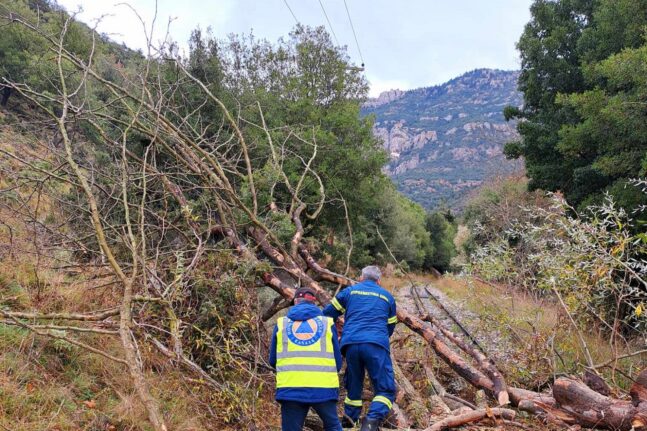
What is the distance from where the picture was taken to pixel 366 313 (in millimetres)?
4348

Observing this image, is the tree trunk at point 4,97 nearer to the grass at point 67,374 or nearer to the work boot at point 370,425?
the grass at point 67,374

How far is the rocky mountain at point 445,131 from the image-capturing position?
112250mm

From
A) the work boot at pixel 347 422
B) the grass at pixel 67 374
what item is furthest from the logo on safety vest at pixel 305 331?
the work boot at pixel 347 422

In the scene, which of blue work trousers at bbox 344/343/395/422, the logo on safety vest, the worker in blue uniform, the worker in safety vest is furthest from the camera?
the worker in blue uniform

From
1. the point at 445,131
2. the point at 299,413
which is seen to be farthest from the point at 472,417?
the point at 445,131

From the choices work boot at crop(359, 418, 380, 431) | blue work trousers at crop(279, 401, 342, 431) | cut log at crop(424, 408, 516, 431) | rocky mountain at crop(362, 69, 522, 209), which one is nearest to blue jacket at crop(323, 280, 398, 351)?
work boot at crop(359, 418, 380, 431)

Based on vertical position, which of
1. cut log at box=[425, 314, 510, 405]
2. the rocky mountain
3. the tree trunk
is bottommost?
cut log at box=[425, 314, 510, 405]

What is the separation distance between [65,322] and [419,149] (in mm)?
148993

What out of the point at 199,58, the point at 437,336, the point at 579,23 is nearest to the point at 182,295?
the point at 437,336

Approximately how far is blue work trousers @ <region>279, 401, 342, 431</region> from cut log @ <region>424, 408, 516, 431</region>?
1184mm

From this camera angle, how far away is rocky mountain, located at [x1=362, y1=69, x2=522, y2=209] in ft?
368

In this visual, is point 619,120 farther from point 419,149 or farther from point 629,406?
point 419,149

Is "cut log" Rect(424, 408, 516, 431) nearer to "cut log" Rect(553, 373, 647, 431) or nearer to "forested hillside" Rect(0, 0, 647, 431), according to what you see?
"forested hillside" Rect(0, 0, 647, 431)

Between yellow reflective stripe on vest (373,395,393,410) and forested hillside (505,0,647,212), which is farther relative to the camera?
forested hillside (505,0,647,212)
